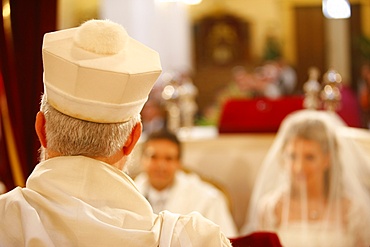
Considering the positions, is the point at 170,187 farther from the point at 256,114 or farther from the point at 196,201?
the point at 256,114

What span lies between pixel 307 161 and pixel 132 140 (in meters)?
2.32

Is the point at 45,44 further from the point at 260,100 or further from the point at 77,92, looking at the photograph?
the point at 260,100

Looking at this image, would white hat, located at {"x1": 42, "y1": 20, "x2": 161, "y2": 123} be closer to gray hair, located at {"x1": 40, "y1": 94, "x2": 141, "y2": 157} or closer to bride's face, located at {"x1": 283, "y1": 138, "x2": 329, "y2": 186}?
gray hair, located at {"x1": 40, "y1": 94, "x2": 141, "y2": 157}

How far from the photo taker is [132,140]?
175 cm

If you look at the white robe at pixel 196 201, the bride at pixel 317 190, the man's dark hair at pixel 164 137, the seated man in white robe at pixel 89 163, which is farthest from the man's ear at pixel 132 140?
the man's dark hair at pixel 164 137

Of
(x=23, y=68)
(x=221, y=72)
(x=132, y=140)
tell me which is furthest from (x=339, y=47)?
(x=132, y=140)

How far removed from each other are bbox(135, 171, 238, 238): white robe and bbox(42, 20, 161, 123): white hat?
8.11 ft

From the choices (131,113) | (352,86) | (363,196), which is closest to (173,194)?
(363,196)

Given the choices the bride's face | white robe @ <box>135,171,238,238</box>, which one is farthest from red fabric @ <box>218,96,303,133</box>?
the bride's face

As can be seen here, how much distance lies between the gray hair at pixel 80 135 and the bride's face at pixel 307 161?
92.4 inches

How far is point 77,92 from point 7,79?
1062mm

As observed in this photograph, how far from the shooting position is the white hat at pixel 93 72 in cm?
167

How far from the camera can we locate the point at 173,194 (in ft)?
13.9

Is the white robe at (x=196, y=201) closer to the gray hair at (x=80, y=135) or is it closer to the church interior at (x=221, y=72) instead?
the church interior at (x=221, y=72)
